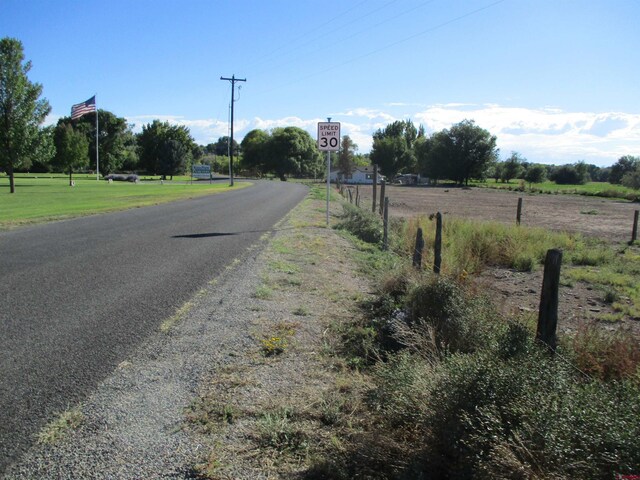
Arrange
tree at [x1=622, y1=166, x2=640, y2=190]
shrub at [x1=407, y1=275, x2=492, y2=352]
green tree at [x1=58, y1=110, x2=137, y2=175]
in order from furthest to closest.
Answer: green tree at [x1=58, y1=110, x2=137, y2=175], tree at [x1=622, y1=166, x2=640, y2=190], shrub at [x1=407, y1=275, x2=492, y2=352]

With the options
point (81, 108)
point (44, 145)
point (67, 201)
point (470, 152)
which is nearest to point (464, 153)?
point (470, 152)

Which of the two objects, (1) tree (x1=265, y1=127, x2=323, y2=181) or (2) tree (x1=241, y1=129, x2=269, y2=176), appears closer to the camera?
(1) tree (x1=265, y1=127, x2=323, y2=181)

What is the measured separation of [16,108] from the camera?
38.1 metres

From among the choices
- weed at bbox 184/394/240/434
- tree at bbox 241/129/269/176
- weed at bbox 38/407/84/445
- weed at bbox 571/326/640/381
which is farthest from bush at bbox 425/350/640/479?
tree at bbox 241/129/269/176

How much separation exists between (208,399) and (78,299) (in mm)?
3585

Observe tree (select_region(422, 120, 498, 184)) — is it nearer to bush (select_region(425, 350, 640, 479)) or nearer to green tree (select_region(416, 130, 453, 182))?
green tree (select_region(416, 130, 453, 182))

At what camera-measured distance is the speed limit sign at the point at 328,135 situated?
1661 cm

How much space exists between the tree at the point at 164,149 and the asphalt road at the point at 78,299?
84.7 meters

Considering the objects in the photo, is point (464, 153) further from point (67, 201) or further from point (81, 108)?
point (67, 201)

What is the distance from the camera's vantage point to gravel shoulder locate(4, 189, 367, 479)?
312cm

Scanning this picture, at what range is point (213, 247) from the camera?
38.5 ft

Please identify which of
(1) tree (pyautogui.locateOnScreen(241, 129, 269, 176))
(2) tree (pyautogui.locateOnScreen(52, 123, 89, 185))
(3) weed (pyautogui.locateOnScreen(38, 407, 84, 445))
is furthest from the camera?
(1) tree (pyautogui.locateOnScreen(241, 129, 269, 176))

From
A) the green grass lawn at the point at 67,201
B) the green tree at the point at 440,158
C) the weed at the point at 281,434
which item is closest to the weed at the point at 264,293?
the weed at the point at 281,434

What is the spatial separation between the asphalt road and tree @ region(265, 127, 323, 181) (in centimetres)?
9903
